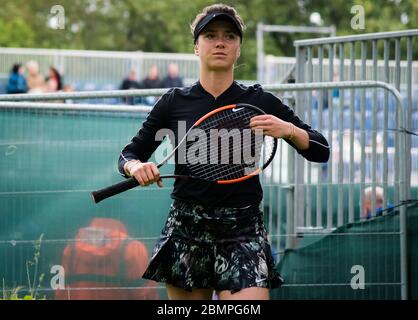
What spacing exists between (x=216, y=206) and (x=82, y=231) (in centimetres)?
257

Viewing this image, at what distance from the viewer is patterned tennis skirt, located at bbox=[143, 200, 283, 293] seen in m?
5.74

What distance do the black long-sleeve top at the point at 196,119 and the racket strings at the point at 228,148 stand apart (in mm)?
57

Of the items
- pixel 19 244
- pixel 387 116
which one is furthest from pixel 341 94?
pixel 19 244

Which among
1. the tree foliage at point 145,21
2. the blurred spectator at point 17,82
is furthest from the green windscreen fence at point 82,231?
the tree foliage at point 145,21

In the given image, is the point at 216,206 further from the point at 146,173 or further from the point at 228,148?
the point at 146,173

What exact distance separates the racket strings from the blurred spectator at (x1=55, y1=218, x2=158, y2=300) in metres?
2.38

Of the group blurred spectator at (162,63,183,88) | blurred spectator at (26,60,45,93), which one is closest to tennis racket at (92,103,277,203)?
blurred spectator at (26,60,45,93)

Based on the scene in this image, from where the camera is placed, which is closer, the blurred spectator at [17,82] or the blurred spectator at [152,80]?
the blurred spectator at [17,82]

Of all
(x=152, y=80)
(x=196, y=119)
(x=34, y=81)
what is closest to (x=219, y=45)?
(x=196, y=119)

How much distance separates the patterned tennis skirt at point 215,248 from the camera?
5742 mm

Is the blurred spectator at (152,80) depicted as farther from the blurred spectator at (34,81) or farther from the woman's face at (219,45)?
the woman's face at (219,45)

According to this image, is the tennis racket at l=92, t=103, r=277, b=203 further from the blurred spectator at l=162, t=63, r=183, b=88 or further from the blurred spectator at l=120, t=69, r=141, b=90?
the blurred spectator at l=162, t=63, r=183, b=88

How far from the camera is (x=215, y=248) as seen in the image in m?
5.79
